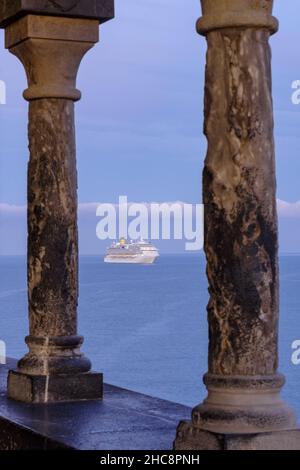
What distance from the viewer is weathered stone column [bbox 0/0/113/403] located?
8555 mm

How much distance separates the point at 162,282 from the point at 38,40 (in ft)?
466

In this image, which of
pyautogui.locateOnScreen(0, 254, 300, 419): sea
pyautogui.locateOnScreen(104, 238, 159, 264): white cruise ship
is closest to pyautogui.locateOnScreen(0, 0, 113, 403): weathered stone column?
pyautogui.locateOnScreen(0, 254, 300, 419): sea

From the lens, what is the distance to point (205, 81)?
19.9ft

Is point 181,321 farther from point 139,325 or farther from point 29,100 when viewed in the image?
point 29,100

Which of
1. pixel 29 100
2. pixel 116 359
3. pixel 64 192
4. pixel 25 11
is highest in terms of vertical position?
pixel 25 11

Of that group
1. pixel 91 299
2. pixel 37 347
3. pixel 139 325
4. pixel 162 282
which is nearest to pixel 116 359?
pixel 139 325

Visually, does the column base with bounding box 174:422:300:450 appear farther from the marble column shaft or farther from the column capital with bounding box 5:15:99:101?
the column capital with bounding box 5:15:99:101

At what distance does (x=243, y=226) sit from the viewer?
5922mm

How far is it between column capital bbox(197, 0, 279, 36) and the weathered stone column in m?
2.74

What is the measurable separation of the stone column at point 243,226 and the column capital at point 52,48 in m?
2.72

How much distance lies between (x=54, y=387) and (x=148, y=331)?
10761 centimetres

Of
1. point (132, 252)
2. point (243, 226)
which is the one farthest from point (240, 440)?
point (132, 252)

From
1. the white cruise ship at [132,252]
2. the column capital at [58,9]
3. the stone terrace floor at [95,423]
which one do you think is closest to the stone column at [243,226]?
the stone terrace floor at [95,423]

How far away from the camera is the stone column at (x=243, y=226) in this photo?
232 inches
